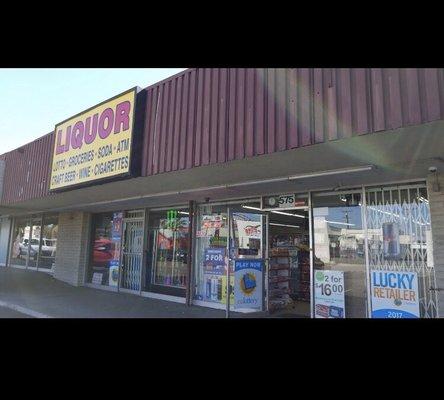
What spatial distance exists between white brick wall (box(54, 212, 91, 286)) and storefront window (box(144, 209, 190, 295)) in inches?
128

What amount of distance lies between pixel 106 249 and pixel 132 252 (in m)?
1.59

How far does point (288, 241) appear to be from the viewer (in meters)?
9.98

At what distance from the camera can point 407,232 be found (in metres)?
6.55

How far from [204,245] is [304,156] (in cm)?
491

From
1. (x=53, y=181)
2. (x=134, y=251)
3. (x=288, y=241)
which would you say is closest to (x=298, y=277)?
(x=288, y=241)

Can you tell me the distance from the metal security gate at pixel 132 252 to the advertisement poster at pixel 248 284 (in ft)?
15.5

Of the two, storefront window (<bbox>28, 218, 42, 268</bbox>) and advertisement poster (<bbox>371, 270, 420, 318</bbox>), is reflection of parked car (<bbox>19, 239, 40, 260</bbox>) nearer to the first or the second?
storefront window (<bbox>28, 218, 42, 268</bbox>)

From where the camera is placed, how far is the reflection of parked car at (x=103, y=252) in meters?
13.0

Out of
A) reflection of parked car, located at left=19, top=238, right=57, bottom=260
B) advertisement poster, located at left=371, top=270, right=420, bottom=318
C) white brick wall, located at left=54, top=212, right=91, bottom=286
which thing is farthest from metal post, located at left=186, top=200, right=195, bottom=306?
reflection of parked car, located at left=19, top=238, right=57, bottom=260

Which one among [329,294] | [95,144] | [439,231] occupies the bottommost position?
[329,294]

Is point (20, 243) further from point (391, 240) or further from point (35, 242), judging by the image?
A: point (391, 240)

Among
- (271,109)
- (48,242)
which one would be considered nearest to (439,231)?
(271,109)

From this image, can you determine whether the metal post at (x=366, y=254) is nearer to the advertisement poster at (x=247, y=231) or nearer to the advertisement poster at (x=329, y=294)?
the advertisement poster at (x=329, y=294)
